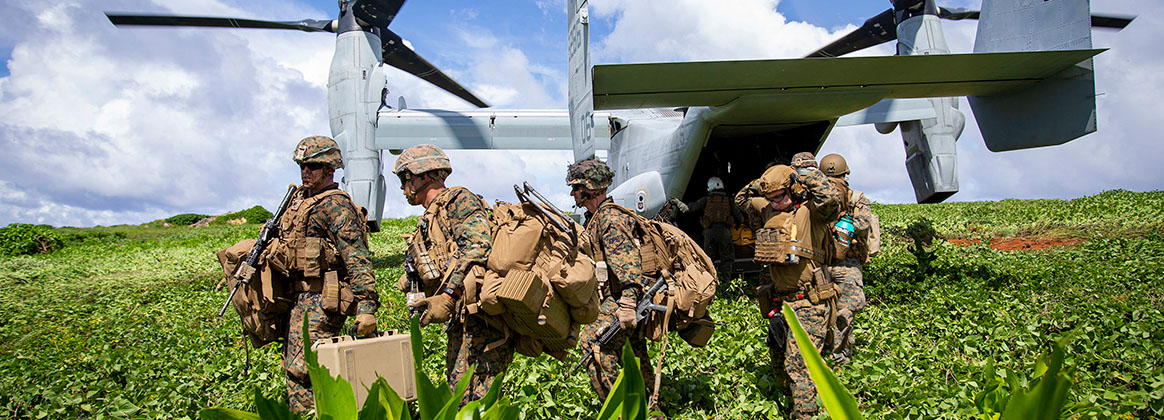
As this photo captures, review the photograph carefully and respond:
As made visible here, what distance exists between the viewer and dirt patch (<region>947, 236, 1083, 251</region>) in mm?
11250

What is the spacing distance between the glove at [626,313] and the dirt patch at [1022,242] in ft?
34.0

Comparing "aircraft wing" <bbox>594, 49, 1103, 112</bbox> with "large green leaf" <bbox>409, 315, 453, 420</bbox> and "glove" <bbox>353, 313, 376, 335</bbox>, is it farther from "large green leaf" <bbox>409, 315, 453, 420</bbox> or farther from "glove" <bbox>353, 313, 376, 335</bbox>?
"large green leaf" <bbox>409, 315, 453, 420</bbox>

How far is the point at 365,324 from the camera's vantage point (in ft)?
10.9

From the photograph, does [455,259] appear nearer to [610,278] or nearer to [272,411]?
[610,278]

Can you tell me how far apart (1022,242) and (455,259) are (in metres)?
12.7

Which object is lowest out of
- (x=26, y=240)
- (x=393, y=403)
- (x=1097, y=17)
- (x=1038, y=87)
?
(x=393, y=403)

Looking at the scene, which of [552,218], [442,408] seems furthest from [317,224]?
[442,408]

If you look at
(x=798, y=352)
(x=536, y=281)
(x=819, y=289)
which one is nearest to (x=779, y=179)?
(x=819, y=289)

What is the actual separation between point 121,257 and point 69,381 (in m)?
13.6

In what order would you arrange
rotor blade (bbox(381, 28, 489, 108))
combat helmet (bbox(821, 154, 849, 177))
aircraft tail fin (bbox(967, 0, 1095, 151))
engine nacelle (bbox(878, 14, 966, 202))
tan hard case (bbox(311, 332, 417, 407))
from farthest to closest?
rotor blade (bbox(381, 28, 489, 108)) < engine nacelle (bbox(878, 14, 966, 202)) < aircraft tail fin (bbox(967, 0, 1095, 151)) < combat helmet (bbox(821, 154, 849, 177)) < tan hard case (bbox(311, 332, 417, 407))

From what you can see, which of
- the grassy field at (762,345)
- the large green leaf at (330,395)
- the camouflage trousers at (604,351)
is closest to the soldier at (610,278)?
the camouflage trousers at (604,351)

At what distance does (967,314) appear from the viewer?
591 centimetres

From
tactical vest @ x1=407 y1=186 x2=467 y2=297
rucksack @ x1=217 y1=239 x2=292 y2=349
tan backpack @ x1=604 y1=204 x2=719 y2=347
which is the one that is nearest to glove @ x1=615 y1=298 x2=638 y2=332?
tan backpack @ x1=604 y1=204 x2=719 y2=347

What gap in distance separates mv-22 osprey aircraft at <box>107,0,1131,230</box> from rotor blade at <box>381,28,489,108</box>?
50 millimetres
